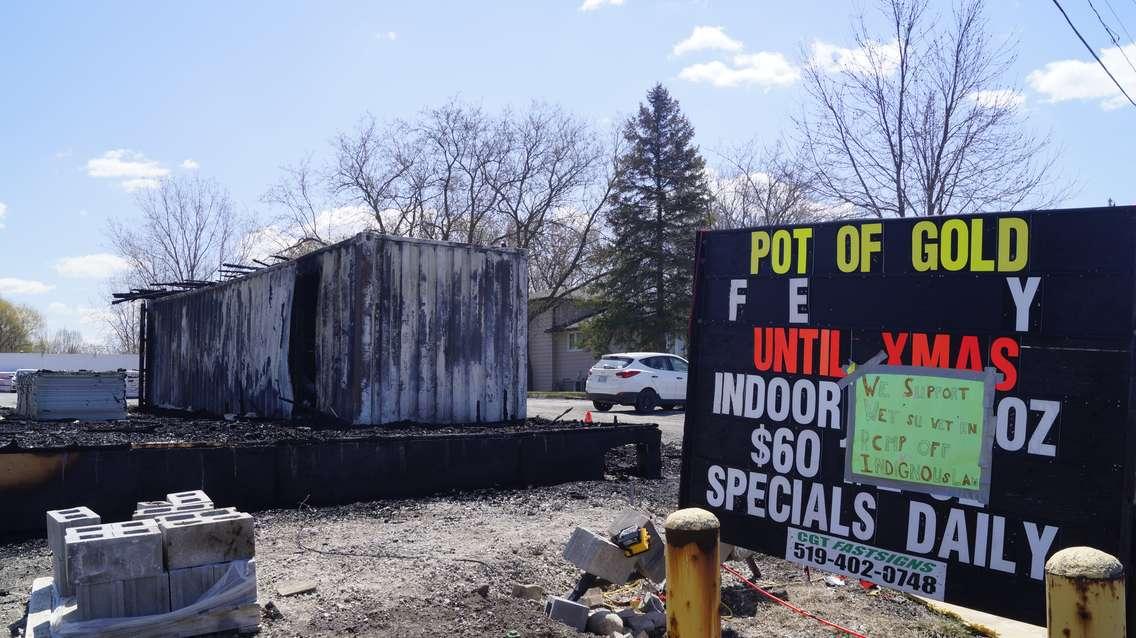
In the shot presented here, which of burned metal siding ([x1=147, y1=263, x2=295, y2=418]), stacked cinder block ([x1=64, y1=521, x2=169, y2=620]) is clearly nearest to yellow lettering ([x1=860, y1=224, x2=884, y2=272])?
stacked cinder block ([x1=64, y1=521, x2=169, y2=620])

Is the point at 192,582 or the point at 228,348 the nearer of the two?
the point at 192,582

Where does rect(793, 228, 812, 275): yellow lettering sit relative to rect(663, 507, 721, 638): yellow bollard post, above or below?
above

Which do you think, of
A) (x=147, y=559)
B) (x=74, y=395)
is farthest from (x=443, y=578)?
(x=74, y=395)

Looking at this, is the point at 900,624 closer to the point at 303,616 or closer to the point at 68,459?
the point at 303,616

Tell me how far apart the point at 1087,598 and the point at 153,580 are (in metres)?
3.98

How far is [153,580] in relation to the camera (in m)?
4.28

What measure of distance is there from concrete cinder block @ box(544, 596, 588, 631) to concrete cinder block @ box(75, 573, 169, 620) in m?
1.96

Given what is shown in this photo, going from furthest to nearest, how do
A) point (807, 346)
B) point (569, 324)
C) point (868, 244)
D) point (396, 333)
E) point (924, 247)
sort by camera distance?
point (569, 324) < point (396, 333) < point (807, 346) < point (868, 244) < point (924, 247)

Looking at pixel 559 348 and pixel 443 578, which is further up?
pixel 559 348

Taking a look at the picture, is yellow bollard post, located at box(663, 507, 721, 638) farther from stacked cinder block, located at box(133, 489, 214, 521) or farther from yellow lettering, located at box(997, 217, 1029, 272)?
stacked cinder block, located at box(133, 489, 214, 521)

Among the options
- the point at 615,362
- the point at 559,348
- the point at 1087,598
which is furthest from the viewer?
the point at 559,348

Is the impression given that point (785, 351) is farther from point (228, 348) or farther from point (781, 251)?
point (228, 348)

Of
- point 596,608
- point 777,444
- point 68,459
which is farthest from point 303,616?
point 68,459

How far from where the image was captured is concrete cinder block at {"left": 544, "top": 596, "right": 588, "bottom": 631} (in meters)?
4.67
